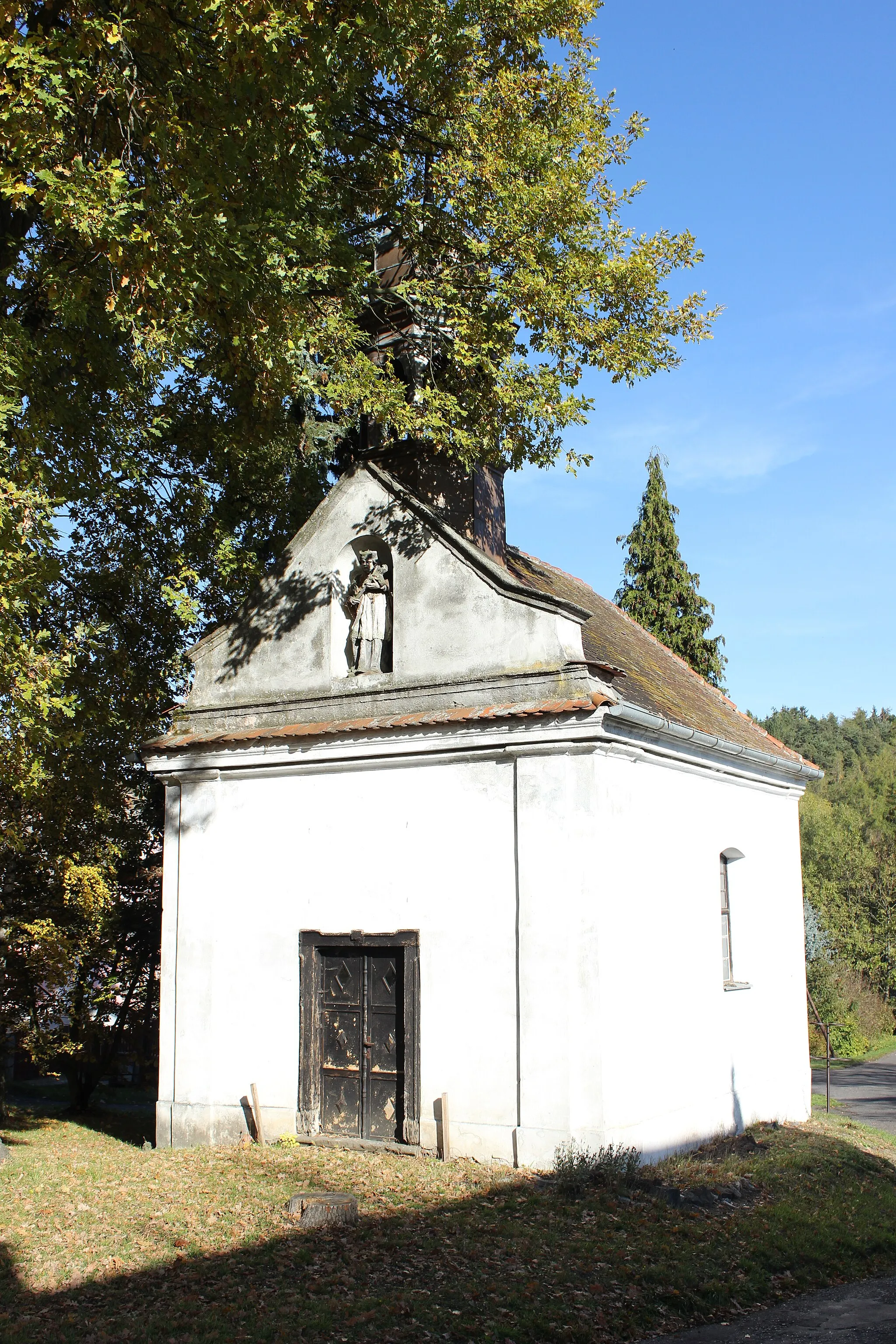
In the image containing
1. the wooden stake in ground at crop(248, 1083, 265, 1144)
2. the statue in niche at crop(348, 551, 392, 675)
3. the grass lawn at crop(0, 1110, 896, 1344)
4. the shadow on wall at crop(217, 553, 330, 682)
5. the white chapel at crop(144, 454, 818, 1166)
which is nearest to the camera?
the grass lawn at crop(0, 1110, 896, 1344)

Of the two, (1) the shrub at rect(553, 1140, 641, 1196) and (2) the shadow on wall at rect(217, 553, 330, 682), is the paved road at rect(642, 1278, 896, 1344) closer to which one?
(1) the shrub at rect(553, 1140, 641, 1196)

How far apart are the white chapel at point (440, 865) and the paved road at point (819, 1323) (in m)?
2.54

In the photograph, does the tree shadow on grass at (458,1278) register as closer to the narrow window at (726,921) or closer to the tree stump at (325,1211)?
the tree stump at (325,1211)

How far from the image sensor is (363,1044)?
11.7m

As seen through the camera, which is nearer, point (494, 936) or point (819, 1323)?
point (819, 1323)

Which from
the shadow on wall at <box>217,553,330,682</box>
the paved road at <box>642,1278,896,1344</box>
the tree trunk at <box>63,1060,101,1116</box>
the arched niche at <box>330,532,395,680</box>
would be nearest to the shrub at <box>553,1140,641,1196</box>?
the paved road at <box>642,1278,896,1344</box>

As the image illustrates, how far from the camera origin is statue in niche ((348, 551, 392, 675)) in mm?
12656

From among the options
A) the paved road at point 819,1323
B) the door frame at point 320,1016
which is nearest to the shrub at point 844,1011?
the door frame at point 320,1016

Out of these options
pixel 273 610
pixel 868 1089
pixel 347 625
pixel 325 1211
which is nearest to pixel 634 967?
pixel 325 1211

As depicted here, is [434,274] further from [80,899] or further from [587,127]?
[80,899]

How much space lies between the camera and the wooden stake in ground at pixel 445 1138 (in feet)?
35.3

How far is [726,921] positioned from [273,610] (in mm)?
7286

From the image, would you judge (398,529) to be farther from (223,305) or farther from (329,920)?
(329,920)

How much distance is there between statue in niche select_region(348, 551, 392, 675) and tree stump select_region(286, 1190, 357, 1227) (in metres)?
5.64
